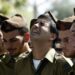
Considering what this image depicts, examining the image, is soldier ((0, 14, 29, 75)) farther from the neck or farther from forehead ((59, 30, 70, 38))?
forehead ((59, 30, 70, 38))

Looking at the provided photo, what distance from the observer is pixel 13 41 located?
29.1 ft

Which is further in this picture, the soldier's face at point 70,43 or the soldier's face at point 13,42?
the soldier's face at point 13,42

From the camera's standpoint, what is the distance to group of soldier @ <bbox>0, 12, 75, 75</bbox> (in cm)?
775

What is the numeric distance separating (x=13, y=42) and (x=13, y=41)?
0.04 m

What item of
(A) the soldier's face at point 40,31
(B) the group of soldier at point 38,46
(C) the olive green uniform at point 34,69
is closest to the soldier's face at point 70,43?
(B) the group of soldier at point 38,46

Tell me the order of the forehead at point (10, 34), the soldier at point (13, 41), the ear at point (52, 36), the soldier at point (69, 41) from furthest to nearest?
the forehead at point (10, 34) → the soldier at point (13, 41) → the ear at point (52, 36) → the soldier at point (69, 41)

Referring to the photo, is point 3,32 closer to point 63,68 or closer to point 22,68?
point 22,68

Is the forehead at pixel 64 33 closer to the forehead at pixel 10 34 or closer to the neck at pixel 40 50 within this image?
the neck at pixel 40 50

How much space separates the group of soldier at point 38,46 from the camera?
7.75m

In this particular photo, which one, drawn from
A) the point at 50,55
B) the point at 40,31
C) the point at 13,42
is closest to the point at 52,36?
the point at 40,31

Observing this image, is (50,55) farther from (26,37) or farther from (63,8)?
(63,8)

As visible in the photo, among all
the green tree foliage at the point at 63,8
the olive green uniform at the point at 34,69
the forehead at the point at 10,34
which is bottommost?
the green tree foliage at the point at 63,8

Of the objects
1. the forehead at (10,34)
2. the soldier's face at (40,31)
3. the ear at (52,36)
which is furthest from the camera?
the forehead at (10,34)

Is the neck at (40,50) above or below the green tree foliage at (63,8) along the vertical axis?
above
